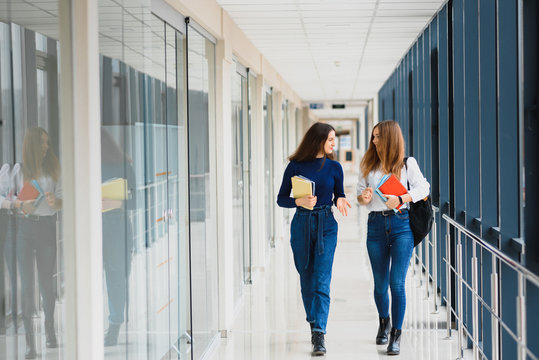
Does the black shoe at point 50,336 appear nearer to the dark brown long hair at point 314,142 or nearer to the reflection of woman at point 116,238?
the reflection of woman at point 116,238

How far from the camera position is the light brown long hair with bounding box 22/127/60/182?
2.42 meters

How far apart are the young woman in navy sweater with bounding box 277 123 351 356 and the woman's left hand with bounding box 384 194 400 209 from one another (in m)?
0.31

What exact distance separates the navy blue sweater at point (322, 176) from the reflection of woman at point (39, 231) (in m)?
2.47

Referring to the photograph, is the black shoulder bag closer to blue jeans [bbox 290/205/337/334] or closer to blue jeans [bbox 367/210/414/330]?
blue jeans [bbox 367/210/414/330]

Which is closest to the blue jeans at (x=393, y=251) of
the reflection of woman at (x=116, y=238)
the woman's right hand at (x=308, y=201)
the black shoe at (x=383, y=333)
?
the black shoe at (x=383, y=333)

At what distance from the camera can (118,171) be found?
10.8 feet

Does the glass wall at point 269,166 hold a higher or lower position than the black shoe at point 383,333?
higher

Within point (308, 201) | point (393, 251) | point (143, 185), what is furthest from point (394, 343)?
point (143, 185)

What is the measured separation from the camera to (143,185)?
371cm

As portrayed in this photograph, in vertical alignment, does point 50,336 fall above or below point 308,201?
below

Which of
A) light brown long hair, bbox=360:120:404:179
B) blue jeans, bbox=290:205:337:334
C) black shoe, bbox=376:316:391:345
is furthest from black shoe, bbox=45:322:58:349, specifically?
black shoe, bbox=376:316:391:345

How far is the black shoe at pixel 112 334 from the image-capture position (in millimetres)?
3157

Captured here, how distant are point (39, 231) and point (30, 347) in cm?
Result: 41

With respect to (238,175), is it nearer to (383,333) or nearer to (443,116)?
(443,116)
